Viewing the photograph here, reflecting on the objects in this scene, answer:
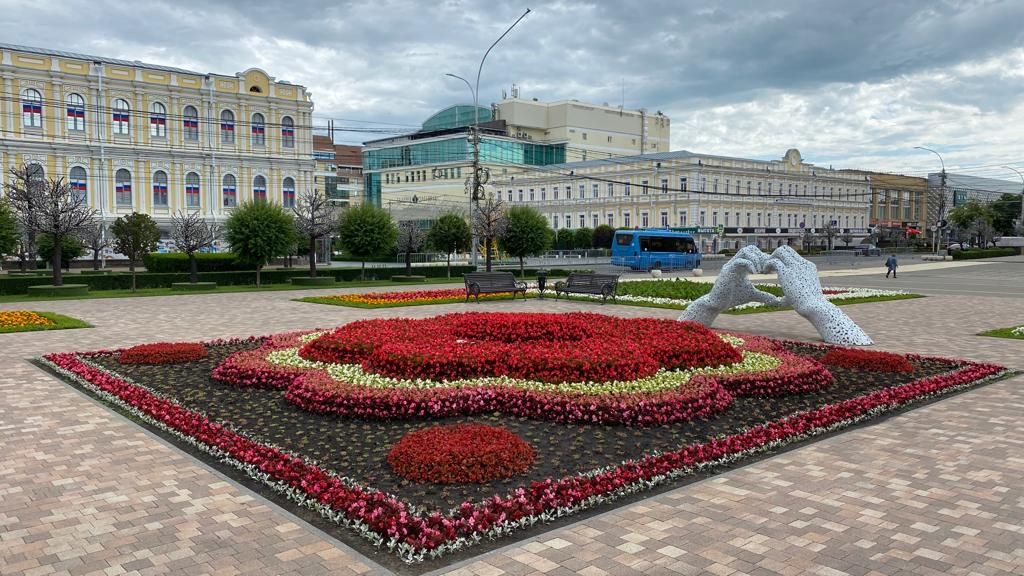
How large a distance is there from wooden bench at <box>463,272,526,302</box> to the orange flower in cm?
1184

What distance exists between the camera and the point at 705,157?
70312mm

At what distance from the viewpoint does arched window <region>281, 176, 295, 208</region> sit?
58.3 m

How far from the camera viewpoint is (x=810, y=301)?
49.7 ft

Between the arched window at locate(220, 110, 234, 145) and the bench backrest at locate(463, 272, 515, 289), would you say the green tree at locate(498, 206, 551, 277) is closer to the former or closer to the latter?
the bench backrest at locate(463, 272, 515, 289)

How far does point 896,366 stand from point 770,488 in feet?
20.8

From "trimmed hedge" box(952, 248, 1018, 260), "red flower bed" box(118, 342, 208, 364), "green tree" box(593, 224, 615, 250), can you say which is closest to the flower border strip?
"red flower bed" box(118, 342, 208, 364)

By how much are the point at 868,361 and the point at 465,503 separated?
28.2 ft

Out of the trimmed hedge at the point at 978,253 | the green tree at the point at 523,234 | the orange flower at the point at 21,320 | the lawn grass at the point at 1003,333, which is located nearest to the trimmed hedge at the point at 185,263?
the green tree at the point at 523,234

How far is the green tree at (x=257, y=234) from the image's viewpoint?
32.6 m

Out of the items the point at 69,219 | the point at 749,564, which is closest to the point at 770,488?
the point at 749,564

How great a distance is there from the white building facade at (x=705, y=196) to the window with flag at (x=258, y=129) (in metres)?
28.2

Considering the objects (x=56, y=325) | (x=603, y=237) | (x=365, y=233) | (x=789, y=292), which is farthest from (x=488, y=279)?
(x=603, y=237)

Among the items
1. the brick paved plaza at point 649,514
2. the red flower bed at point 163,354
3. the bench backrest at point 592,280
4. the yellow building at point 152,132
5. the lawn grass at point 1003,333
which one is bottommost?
the brick paved plaza at point 649,514

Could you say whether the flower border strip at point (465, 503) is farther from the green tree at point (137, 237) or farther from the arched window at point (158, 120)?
the arched window at point (158, 120)
